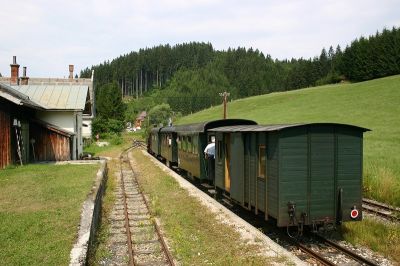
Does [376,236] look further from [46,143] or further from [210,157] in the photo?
[46,143]

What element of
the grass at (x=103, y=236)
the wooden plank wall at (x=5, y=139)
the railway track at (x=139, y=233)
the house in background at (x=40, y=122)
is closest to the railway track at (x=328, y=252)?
the railway track at (x=139, y=233)

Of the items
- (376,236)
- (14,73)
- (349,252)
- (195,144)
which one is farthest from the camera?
(14,73)

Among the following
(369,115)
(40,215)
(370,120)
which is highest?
(369,115)

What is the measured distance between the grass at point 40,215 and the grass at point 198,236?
97.9 inches

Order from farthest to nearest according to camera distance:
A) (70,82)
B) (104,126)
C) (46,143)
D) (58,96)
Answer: (104,126) < (70,82) < (58,96) < (46,143)

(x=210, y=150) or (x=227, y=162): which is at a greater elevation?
(x=210, y=150)

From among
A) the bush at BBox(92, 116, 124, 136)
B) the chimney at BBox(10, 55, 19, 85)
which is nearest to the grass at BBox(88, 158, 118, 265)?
the chimney at BBox(10, 55, 19, 85)

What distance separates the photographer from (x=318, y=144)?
970 cm

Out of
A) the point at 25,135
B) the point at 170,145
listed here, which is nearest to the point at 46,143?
the point at 25,135

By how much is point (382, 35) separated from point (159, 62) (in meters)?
97.7

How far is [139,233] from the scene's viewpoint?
11.3 meters

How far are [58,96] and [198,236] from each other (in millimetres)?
23892

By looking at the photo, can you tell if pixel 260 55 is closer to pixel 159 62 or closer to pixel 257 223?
pixel 159 62

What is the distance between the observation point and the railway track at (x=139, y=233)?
9109 mm
